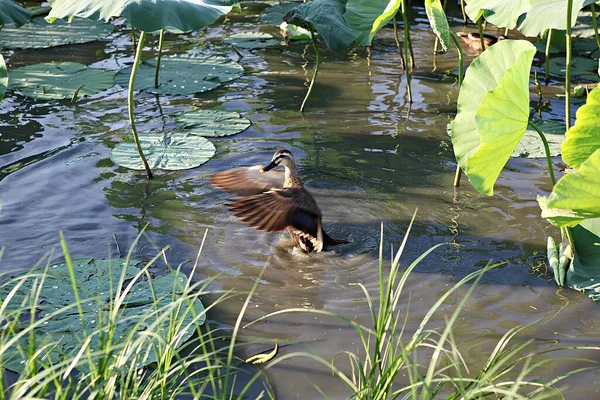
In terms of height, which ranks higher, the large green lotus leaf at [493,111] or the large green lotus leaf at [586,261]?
the large green lotus leaf at [493,111]

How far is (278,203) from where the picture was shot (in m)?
4.22

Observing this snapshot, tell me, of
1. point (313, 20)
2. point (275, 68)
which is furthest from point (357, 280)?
point (275, 68)

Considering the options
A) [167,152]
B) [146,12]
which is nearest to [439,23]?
[146,12]

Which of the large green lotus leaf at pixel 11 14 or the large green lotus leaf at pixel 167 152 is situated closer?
the large green lotus leaf at pixel 167 152

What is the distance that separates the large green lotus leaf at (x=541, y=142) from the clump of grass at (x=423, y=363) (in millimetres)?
1776

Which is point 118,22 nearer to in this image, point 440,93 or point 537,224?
point 440,93

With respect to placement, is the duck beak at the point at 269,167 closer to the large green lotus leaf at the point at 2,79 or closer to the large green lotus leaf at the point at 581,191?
the large green lotus leaf at the point at 2,79

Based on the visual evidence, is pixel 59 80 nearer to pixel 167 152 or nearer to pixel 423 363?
pixel 167 152

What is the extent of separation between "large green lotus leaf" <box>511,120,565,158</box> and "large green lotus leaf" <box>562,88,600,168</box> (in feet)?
6.37

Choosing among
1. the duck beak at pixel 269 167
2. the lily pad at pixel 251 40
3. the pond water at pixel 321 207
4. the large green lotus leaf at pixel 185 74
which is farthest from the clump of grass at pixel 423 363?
the lily pad at pixel 251 40

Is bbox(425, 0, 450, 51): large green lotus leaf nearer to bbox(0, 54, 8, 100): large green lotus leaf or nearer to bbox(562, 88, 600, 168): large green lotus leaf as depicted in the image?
bbox(562, 88, 600, 168): large green lotus leaf

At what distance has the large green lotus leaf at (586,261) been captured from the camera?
389 cm

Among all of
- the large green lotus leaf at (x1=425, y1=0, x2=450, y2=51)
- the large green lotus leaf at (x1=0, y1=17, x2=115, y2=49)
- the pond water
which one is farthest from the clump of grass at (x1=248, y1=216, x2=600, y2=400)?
the large green lotus leaf at (x1=0, y1=17, x2=115, y2=49)

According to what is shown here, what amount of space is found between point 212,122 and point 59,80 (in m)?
1.62
